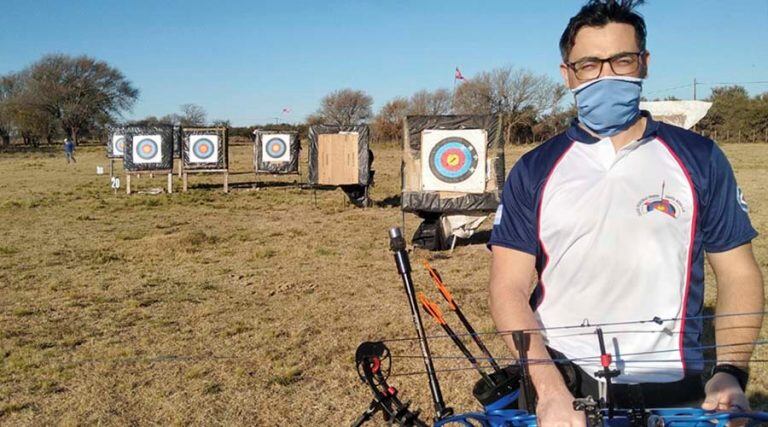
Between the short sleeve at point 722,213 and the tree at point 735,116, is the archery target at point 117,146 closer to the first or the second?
the short sleeve at point 722,213

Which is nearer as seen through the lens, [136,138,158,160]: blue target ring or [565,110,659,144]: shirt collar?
[565,110,659,144]: shirt collar

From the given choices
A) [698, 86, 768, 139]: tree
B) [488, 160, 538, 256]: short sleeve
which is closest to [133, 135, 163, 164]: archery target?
[488, 160, 538, 256]: short sleeve

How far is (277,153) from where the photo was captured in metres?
15.6

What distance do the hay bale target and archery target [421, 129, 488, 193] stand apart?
27.0 ft

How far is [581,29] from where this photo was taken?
127cm

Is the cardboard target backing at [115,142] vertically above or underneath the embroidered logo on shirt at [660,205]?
above

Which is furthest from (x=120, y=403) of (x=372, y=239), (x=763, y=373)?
(x=372, y=239)

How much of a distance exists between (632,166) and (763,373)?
2772 mm

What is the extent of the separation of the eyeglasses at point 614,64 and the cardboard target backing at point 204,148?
47.7 ft

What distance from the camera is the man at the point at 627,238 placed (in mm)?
1241

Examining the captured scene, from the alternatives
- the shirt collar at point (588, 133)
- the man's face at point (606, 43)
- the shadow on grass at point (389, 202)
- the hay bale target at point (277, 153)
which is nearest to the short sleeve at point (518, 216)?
the shirt collar at point (588, 133)

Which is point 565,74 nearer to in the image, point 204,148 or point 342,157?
point 342,157

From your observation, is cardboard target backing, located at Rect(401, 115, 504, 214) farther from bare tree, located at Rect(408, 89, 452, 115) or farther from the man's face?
bare tree, located at Rect(408, 89, 452, 115)

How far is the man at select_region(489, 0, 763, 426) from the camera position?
124cm
